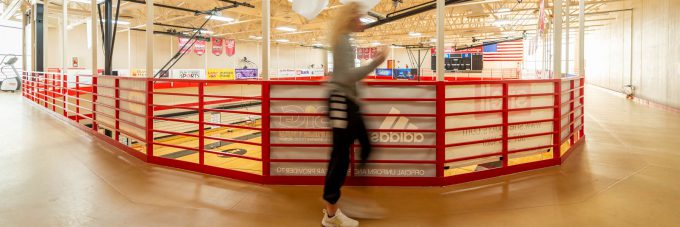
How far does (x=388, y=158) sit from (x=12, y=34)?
23.2 metres

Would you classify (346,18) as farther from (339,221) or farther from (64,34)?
(64,34)

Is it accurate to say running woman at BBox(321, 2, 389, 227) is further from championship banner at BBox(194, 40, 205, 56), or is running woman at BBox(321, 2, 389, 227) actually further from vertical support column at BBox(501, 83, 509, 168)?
championship banner at BBox(194, 40, 205, 56)

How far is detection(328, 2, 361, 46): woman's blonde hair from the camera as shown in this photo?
104 inches

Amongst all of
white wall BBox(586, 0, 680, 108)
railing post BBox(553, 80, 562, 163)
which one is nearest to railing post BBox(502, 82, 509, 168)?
railing post BBox(553, 80, 562, 163)

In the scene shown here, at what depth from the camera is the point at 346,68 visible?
8.80 feet

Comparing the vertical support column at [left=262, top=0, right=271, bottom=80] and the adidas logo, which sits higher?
the vertical support column at [left=262, top=0, right=271, bottom=80]

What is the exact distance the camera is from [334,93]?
272 cm

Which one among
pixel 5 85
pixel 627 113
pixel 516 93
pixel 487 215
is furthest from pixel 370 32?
pixel 487 215

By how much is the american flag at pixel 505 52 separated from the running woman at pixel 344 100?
26.8 metres

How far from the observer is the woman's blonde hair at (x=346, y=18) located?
2.64 meters

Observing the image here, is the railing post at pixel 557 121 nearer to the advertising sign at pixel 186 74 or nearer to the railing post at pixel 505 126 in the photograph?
the railing post at pixel 505 126

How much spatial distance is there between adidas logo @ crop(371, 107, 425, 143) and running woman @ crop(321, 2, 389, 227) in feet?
3.85

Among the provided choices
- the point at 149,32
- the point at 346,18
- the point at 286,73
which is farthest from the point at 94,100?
the point at 286,73

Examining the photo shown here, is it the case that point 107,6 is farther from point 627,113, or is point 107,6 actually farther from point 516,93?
point 627,113
